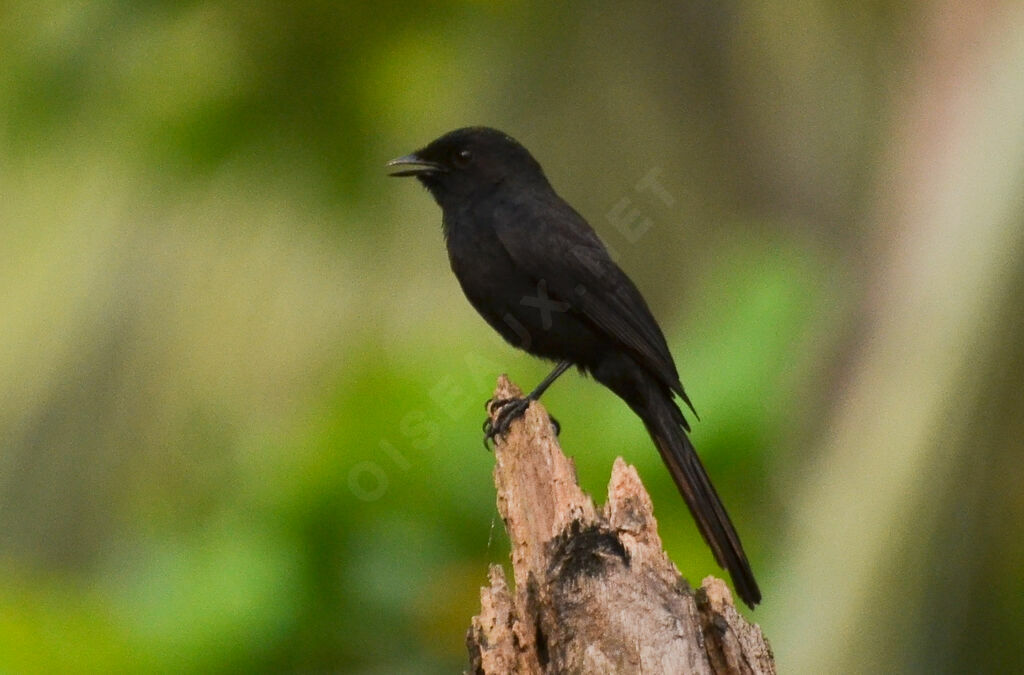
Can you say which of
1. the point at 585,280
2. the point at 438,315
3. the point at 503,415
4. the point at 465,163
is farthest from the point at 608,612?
the point at 438,315

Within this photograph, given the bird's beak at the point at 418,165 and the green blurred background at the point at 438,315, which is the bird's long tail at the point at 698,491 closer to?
the green blurred background at the point at 438,315

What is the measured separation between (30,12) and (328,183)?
1.55 meters

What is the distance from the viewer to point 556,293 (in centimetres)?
416

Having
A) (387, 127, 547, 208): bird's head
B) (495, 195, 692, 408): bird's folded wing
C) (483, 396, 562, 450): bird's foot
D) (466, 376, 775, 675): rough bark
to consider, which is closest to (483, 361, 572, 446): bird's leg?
(483, 396, 562, 450): bird's foot

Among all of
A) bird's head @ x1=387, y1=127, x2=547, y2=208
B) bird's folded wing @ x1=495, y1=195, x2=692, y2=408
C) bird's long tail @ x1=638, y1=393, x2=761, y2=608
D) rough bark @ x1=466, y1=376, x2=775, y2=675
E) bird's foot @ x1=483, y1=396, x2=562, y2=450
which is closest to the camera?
rough bark @ x1=466, y1=376, x2=775, y2=675

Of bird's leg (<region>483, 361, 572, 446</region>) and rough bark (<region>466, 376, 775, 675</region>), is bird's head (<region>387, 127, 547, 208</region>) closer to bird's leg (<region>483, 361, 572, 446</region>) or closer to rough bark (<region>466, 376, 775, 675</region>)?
bird's leg (<region>483, 361, 572, 446</region>)

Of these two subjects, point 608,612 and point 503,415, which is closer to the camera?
point 608,612

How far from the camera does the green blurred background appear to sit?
3725 millimetres

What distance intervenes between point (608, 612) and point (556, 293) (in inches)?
70.2

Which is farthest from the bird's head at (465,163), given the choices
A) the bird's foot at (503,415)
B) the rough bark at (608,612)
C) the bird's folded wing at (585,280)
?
the rough bark at (608,612)

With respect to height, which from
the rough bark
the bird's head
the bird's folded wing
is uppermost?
the bird's head

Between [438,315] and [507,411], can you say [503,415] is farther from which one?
[438,315]

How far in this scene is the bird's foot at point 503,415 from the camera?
3.66 meters

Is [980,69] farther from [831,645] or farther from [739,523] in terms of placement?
[831,645]
